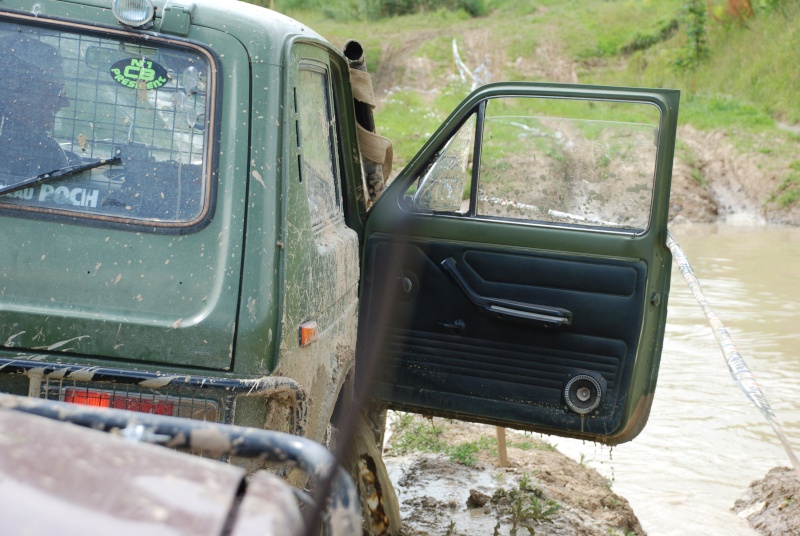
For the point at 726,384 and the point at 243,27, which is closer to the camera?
the point at 243,27

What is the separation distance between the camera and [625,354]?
11.6ft

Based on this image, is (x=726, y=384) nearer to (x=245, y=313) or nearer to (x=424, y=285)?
(x=424, y=285)

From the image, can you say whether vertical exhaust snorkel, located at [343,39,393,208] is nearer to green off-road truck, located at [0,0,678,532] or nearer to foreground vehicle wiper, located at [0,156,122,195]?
green off-road truck, located at [0,0,678,532]

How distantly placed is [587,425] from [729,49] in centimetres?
2286

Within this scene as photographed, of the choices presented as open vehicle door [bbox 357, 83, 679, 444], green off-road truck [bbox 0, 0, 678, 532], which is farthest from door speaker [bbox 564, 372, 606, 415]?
green off-road truck [bbox 0, 0, 678, 532]

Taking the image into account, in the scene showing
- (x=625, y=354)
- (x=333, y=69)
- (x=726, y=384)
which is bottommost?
(x=726, y=384)

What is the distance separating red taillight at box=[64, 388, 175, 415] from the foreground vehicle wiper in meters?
0.53

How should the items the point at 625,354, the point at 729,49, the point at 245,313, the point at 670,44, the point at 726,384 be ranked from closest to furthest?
1. the point at 245,313
2. the point at 625,354
3. the point at 726,384
4. the point at 729,49
5. the point at 670,44

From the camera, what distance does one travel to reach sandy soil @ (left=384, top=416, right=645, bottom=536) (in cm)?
430

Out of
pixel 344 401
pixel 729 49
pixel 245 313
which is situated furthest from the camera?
pixel 729 49

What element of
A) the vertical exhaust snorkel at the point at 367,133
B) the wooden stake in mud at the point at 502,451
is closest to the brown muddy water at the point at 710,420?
the wooden stake in mud at the point at 502,451

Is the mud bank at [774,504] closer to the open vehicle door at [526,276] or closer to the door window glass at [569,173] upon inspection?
the open vehicle door at [526,276]

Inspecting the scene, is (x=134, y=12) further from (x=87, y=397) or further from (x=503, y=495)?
(x=503, y=495)

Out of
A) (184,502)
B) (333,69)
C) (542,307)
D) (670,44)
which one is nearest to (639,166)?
(542,307)
